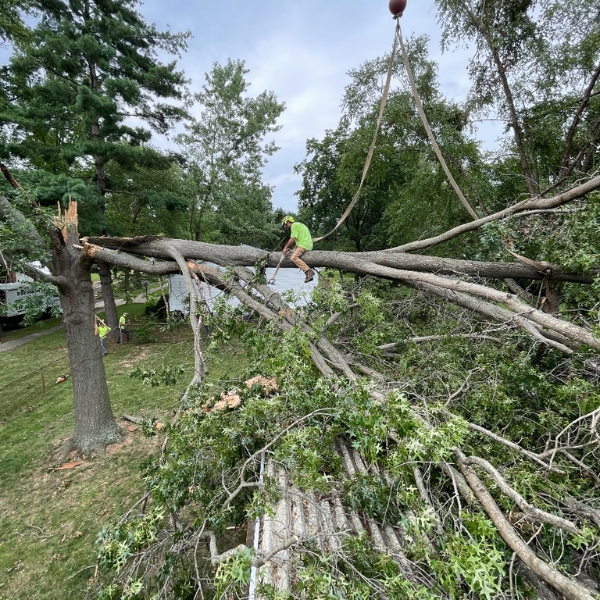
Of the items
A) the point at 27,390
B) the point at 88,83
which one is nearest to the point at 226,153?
the point at 88,83

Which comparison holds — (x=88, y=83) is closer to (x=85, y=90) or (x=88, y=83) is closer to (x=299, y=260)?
(x=85, y=90)

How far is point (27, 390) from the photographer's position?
8469 mm

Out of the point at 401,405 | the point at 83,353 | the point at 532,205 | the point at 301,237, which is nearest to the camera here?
the point at 401,405

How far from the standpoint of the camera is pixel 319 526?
2.07 metres

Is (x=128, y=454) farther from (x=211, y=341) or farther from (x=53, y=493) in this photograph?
(x=211, y=341)

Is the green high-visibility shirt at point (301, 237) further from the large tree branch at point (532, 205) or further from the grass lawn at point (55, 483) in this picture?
the grass lawn at point (55, 483)

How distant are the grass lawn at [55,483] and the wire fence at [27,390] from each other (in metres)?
0.02

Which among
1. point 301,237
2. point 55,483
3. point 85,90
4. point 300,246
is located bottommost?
point 55,483

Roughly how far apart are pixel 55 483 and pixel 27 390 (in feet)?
16.1

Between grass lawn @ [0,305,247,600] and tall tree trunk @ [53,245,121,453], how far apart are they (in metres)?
0.41

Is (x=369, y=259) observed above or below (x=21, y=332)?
above

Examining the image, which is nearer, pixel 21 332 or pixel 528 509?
pixel 528 509

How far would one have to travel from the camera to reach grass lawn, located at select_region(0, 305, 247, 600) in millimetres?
3596

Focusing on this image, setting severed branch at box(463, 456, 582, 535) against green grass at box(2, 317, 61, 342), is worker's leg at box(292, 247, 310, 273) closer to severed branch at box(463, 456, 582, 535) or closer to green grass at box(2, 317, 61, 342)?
severed branch at box(463, 456, 582, 535)
